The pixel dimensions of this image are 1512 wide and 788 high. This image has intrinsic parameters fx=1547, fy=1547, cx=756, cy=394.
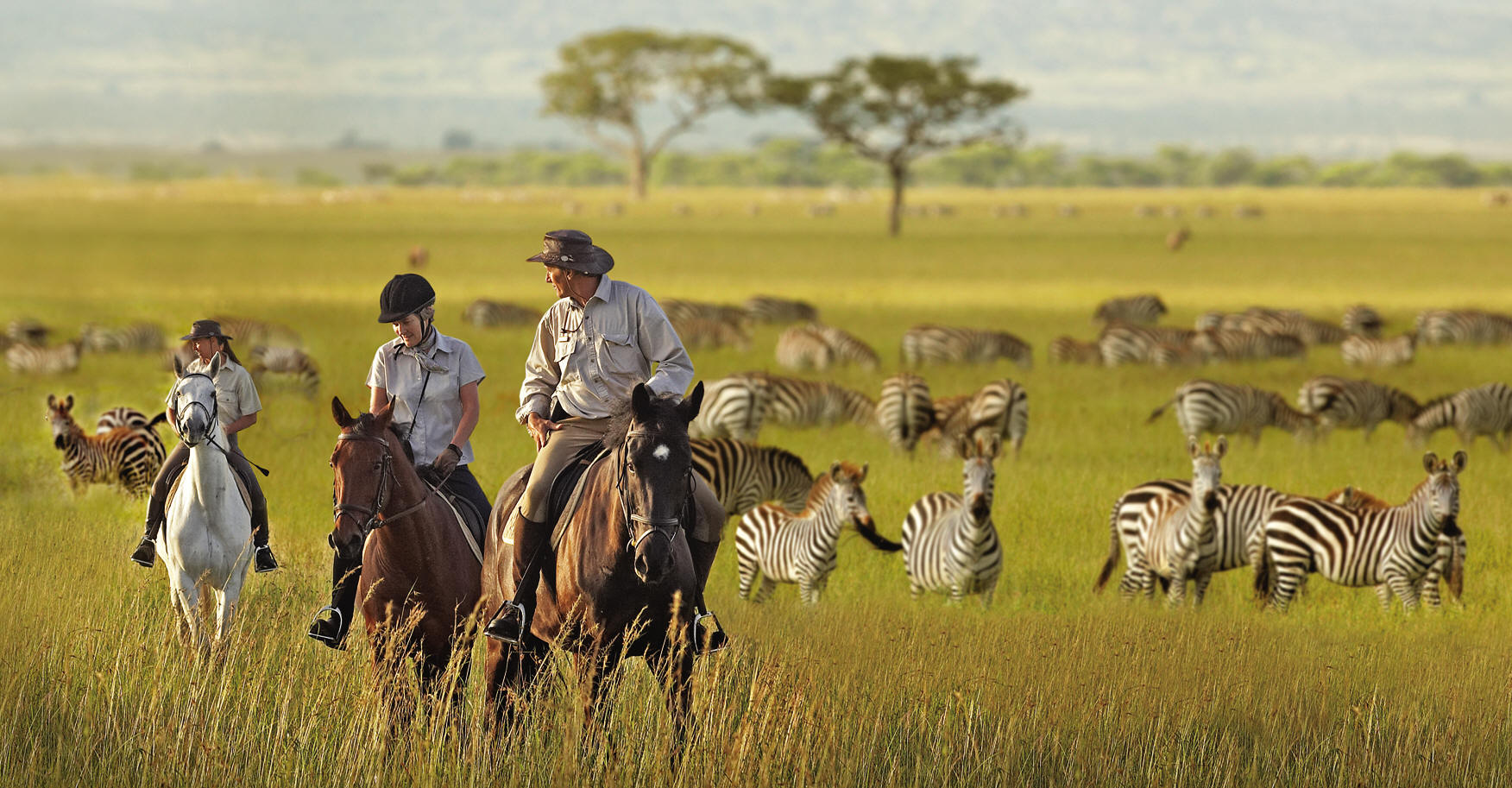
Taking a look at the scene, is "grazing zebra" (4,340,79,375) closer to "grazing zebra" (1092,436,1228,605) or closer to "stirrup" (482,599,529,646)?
"grazing zebra" (1092,436,1228,605)

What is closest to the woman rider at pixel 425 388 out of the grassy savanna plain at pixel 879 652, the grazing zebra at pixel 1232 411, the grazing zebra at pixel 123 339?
the grassy savanna plain at pixel 879 652

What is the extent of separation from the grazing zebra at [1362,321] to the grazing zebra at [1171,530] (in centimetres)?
2518

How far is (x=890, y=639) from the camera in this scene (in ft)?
35.6

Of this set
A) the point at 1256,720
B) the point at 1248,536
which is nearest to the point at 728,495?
the point at 1248,536

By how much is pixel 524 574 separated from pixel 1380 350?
27.5 metres

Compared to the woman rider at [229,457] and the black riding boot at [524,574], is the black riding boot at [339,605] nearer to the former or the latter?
the black riding boot at [524,574]

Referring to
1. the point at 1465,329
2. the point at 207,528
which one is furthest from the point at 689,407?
the point at 1465,329

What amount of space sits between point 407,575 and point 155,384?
63.1 ft

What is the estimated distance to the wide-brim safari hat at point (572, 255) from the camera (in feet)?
25.7

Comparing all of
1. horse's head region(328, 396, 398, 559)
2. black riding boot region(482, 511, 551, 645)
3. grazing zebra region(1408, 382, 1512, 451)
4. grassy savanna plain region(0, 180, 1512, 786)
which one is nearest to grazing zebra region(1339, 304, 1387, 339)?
grassy savanna plain region(0, 180, 1512, 786)

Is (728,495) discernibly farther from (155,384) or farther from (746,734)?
(155,384)

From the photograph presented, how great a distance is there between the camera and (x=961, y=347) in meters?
31.0

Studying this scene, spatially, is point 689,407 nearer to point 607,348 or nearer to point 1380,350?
point 607,348

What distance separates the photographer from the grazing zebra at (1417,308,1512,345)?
35812mm
